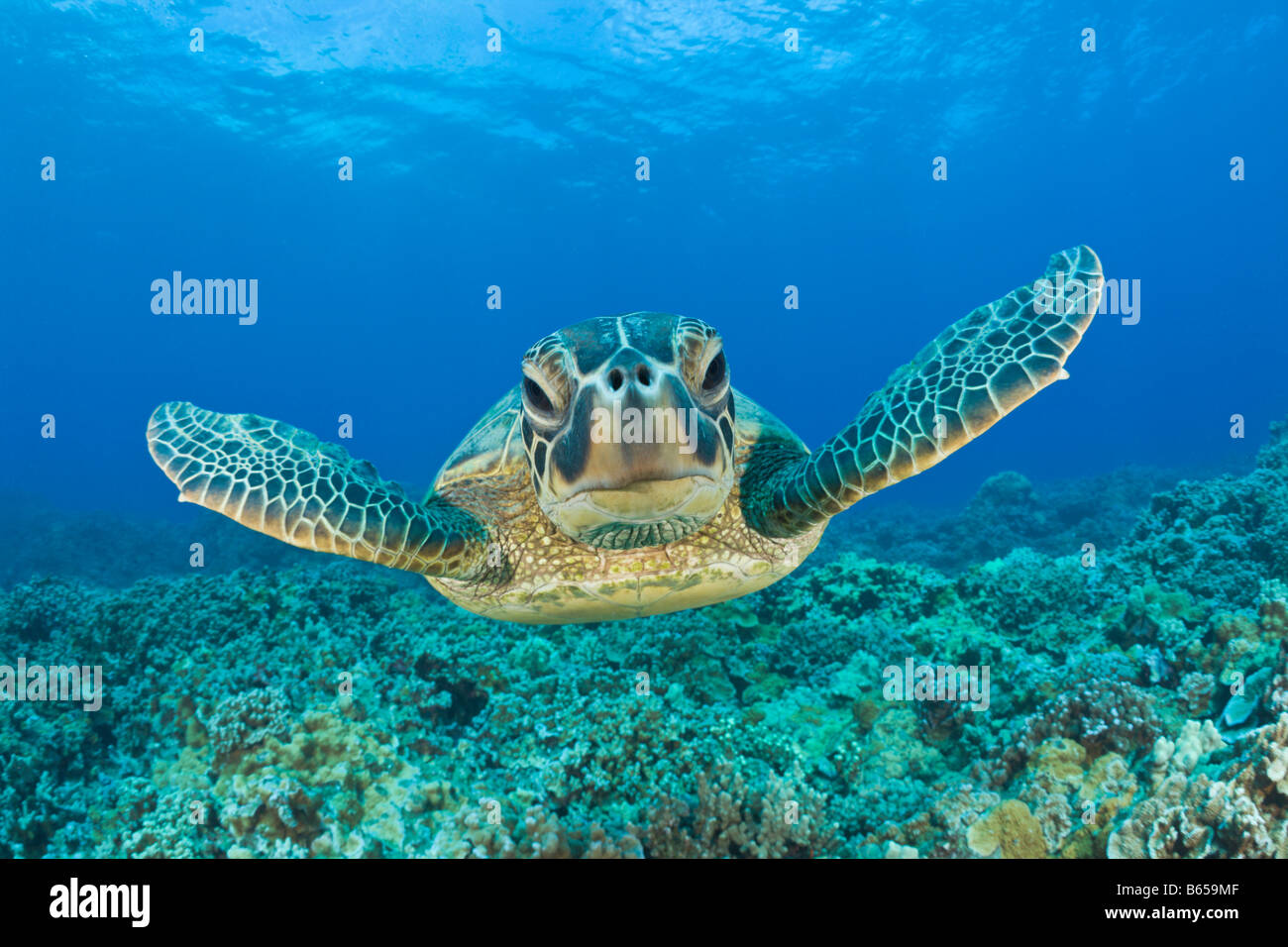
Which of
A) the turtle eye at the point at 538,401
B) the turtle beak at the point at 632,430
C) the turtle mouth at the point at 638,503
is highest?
the turtle eye at the point at 538,401

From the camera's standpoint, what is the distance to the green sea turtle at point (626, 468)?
A: 233cm

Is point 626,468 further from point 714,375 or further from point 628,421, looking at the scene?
point 714,375

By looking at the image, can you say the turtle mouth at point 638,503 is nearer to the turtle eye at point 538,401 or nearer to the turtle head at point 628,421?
the turtle head at point 628,421

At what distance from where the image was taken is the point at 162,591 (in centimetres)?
587

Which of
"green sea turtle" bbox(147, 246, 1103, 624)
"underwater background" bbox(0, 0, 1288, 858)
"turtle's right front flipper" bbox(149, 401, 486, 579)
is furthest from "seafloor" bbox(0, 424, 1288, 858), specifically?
"turtle's right front flipper" bbox(149, 401, 486, 579)

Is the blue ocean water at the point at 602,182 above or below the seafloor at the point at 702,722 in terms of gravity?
above

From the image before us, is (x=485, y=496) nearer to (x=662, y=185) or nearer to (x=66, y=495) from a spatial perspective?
(x=662, y=185)

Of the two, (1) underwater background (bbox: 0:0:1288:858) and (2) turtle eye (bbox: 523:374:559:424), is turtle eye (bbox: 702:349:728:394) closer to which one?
(2) turtle eye (bbox: 523:374:559:424)

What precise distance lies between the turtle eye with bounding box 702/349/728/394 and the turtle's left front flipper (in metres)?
0.83

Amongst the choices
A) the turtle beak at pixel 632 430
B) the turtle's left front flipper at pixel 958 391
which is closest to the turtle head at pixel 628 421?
the turtle beak at pixel 632 430

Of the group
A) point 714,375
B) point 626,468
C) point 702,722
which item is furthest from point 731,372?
point 626,468

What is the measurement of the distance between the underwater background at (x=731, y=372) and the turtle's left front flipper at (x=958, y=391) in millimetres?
501

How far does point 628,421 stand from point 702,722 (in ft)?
7.35
